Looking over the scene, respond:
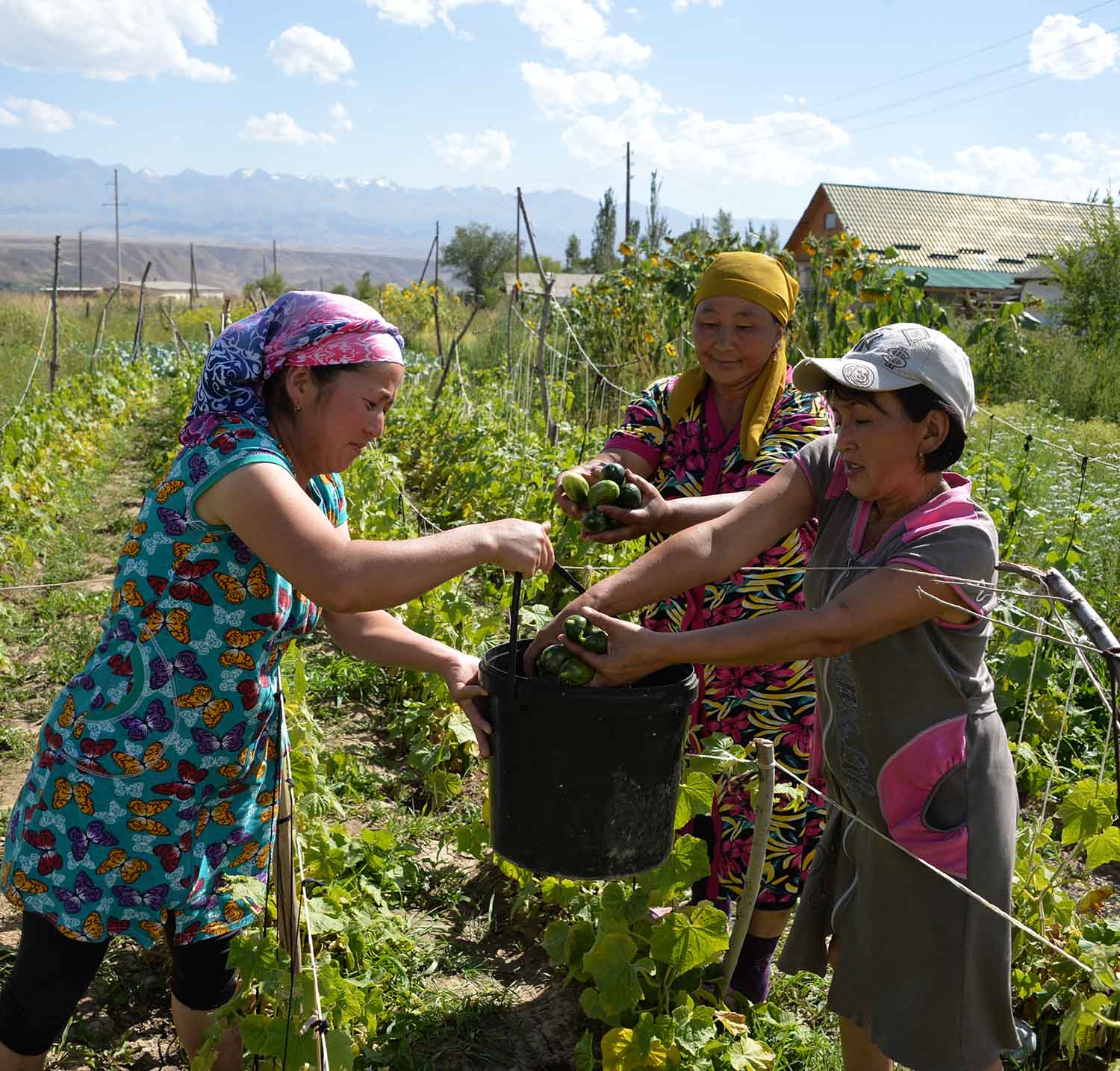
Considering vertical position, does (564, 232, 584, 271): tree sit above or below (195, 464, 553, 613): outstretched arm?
above

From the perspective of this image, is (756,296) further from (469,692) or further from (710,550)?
(469,692)

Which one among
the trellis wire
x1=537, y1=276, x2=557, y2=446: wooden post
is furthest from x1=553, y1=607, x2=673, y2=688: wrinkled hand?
the trellis wire

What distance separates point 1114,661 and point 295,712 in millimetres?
2324

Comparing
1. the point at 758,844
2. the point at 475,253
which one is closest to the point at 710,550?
the point at 758,844

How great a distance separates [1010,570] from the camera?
Result: 1.51 m

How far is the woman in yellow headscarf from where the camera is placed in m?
2.35

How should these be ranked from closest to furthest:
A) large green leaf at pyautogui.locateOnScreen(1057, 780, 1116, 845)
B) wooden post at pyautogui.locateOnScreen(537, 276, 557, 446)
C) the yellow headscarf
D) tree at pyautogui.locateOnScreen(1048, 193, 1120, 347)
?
large green leaf at pyautogui.locateOnScreen(1057, 780, 1116, 845) → the yellow headscarf → wooden post at pyautogui.locateOnScreen(537, 276, 557, 446) → tree at pyautogui.locateOnScreen(1048, 193, 1120, 347)

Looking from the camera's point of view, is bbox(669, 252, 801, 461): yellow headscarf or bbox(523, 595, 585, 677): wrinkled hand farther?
bbox(669, 252, 801, 461): yellow headscarf

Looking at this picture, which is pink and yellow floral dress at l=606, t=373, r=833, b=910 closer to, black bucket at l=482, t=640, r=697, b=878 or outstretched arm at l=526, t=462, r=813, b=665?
outstretched arm at l=526, t=462, r=813, b=665

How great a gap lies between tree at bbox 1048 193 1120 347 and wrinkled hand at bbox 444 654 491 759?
19065 millimetres

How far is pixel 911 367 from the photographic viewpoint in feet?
5.26

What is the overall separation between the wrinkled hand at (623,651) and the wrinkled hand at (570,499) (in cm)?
49

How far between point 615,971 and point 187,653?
105cm

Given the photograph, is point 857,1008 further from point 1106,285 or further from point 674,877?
point 1106,285
